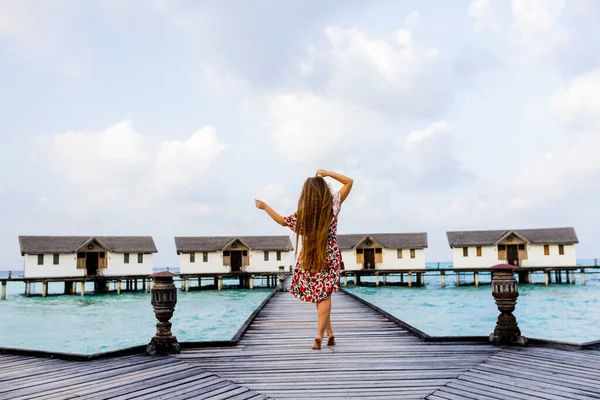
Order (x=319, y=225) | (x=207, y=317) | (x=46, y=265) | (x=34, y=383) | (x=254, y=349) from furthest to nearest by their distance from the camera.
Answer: (x=46, y=265) → (x=207, y=317) → (x=254, y=349) → (x=319, y=225) → (x=34, y=383)

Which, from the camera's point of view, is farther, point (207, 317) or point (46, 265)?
point (46, 265)

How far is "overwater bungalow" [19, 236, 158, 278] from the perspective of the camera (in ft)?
153

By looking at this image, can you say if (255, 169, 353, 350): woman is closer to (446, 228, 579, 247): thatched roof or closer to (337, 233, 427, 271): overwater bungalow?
(337, 233, 427, 271): overwater bungalow

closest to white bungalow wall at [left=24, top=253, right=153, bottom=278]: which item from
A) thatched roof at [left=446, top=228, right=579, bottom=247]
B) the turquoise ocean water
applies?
the turquoise ocean water

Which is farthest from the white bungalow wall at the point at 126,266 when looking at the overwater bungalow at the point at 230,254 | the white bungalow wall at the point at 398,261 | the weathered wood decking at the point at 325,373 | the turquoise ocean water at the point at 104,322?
the weathered wood decking at the point at 325,373

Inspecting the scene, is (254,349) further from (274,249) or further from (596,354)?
(274,249)

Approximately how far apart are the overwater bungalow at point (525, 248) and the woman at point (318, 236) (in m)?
47.9

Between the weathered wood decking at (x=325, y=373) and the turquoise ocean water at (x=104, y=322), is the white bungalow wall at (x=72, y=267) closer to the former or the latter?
the turquoise ocean water at (x=104, y=322)

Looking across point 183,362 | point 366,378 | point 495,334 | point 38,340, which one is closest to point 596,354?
point 495,334

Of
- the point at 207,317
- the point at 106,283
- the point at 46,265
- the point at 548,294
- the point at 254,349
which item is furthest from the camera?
the point at 106,283

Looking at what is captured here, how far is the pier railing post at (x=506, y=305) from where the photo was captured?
21.8ft

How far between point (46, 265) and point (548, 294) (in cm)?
4532

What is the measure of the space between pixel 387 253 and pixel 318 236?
157 ft

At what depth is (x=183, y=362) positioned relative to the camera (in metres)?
5.83
